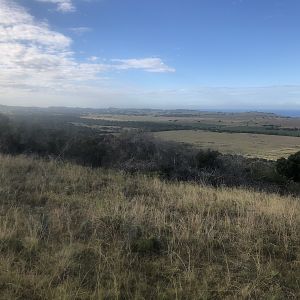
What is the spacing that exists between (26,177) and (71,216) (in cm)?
410

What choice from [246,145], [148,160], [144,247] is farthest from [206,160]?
[246,145]

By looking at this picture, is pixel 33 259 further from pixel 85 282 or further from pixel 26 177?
pixel 26 177

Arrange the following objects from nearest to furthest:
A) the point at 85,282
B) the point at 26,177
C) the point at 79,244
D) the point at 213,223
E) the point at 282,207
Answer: the point at 85,282, the point at 79,244, the point at 213,223, the point at 282,207, the point at 26,177

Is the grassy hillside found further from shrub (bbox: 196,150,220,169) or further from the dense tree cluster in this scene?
shrub (bbox: 196,150,220,169)

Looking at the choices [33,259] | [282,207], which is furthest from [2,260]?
[282,207]

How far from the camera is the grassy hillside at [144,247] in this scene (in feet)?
14.5

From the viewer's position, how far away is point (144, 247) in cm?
557

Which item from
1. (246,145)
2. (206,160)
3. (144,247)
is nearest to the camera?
(144,247)

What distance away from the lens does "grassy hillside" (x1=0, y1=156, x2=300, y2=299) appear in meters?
4.41

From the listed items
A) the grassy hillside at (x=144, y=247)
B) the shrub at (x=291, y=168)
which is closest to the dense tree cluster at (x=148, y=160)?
the shrub at (x=291, y=168)

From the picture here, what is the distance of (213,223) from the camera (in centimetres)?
675

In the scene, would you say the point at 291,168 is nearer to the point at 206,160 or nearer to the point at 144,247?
the point at 206,160

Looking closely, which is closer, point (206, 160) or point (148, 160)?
point (148, 160)

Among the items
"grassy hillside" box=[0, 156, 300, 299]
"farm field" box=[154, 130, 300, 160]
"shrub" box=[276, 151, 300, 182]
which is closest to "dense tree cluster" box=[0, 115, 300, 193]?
"shrub" box=[276, 151, 300, 182]
